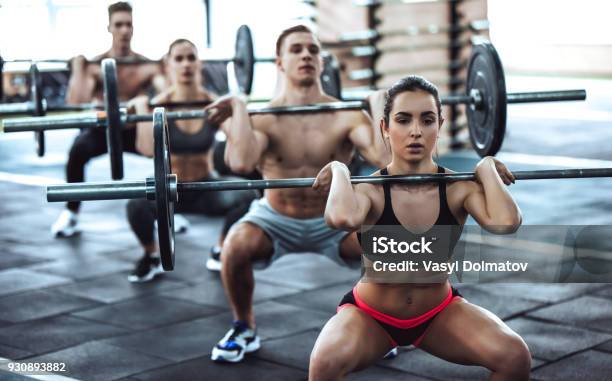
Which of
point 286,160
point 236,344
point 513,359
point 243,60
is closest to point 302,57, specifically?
point 286,160

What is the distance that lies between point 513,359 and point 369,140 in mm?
1481

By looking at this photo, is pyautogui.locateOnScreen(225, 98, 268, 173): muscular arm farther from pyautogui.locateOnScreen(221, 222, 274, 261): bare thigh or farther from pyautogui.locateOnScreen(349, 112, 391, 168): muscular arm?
pyautogui.locateOnScreen(349, 112, 391, 168): muscular arm

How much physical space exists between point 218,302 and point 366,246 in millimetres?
1697

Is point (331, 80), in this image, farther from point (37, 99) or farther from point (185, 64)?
point (37, 99)

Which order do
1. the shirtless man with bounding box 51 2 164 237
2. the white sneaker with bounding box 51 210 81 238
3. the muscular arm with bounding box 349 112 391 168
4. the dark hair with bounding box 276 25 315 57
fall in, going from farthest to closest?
the white sneaker with bounding box 51 210 81 238 < the shirtless man with bounding box 51 2 164 237 < the dark hair with bounding box 276 25 315 57 < the muscular arm with bounding box 349 112 391 168

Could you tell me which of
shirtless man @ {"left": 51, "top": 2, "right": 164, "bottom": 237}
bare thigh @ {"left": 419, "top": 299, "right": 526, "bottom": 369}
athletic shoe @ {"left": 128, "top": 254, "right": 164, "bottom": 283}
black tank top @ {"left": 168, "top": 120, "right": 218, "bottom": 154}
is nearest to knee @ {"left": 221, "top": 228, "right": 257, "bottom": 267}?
bare thigh @ {"left": 419, "top": 299, "right": 526, "bottom": 369}

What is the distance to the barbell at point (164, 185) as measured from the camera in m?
2.54

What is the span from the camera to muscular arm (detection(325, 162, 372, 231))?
2.45 m

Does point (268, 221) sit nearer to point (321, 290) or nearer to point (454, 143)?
point (321, 290)

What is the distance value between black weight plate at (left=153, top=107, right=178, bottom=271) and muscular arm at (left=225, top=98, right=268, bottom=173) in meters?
0.88

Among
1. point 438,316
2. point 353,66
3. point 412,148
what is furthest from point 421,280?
point 353,66

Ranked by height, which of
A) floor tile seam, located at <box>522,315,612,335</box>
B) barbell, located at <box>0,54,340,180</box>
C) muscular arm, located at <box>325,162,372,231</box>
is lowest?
floor tile seam, located at <box>522,315,612,335</box>

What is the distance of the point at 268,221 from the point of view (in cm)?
356

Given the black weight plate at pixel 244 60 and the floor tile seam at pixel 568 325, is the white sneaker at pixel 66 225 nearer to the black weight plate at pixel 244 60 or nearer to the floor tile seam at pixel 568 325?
the black weight plate at pixel 244 60
